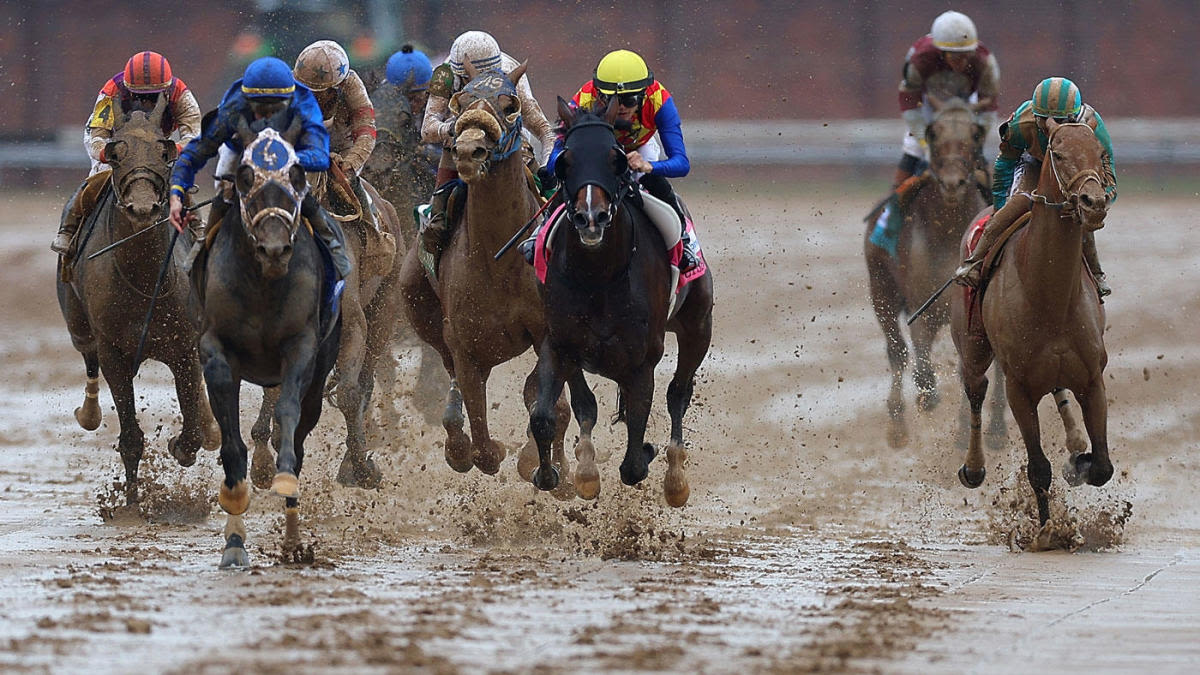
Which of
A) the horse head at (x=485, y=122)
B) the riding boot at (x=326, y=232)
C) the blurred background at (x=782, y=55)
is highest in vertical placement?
the blurred background at (x=782, y=55)

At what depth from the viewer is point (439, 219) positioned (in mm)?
11602

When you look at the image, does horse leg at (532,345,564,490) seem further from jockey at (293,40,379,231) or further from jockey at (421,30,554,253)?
jockey at (293,40,379,231)

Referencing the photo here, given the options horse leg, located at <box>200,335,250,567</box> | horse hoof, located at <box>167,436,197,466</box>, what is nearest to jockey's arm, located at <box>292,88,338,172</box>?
horse leg, located at <box>200,335,250,567</box>

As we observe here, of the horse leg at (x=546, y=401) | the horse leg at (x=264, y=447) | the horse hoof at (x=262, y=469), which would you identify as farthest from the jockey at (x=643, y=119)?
the horse hoof at (x=262, y=469)

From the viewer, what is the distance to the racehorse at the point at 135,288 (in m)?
11.3

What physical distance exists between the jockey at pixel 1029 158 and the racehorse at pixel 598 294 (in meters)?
1.99

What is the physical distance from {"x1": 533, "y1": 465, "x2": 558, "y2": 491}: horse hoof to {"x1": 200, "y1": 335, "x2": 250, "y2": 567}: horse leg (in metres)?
1.58

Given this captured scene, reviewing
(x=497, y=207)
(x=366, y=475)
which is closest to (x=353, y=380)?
(x=366, y=475)

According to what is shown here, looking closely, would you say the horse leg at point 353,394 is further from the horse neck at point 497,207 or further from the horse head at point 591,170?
the horse head at point 591,170

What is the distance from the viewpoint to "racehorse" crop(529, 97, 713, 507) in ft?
32.1

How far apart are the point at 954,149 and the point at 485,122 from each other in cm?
541

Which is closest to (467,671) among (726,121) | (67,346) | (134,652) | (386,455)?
(134,652)

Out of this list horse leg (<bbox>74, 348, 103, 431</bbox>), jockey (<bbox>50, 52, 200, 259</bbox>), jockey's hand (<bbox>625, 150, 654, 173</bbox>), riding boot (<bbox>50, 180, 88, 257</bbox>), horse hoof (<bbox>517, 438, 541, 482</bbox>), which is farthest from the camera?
horse leg (<bbox>74, 348, 103, 431</bbox>)

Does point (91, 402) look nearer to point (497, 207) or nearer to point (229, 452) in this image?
point (497, 207)
